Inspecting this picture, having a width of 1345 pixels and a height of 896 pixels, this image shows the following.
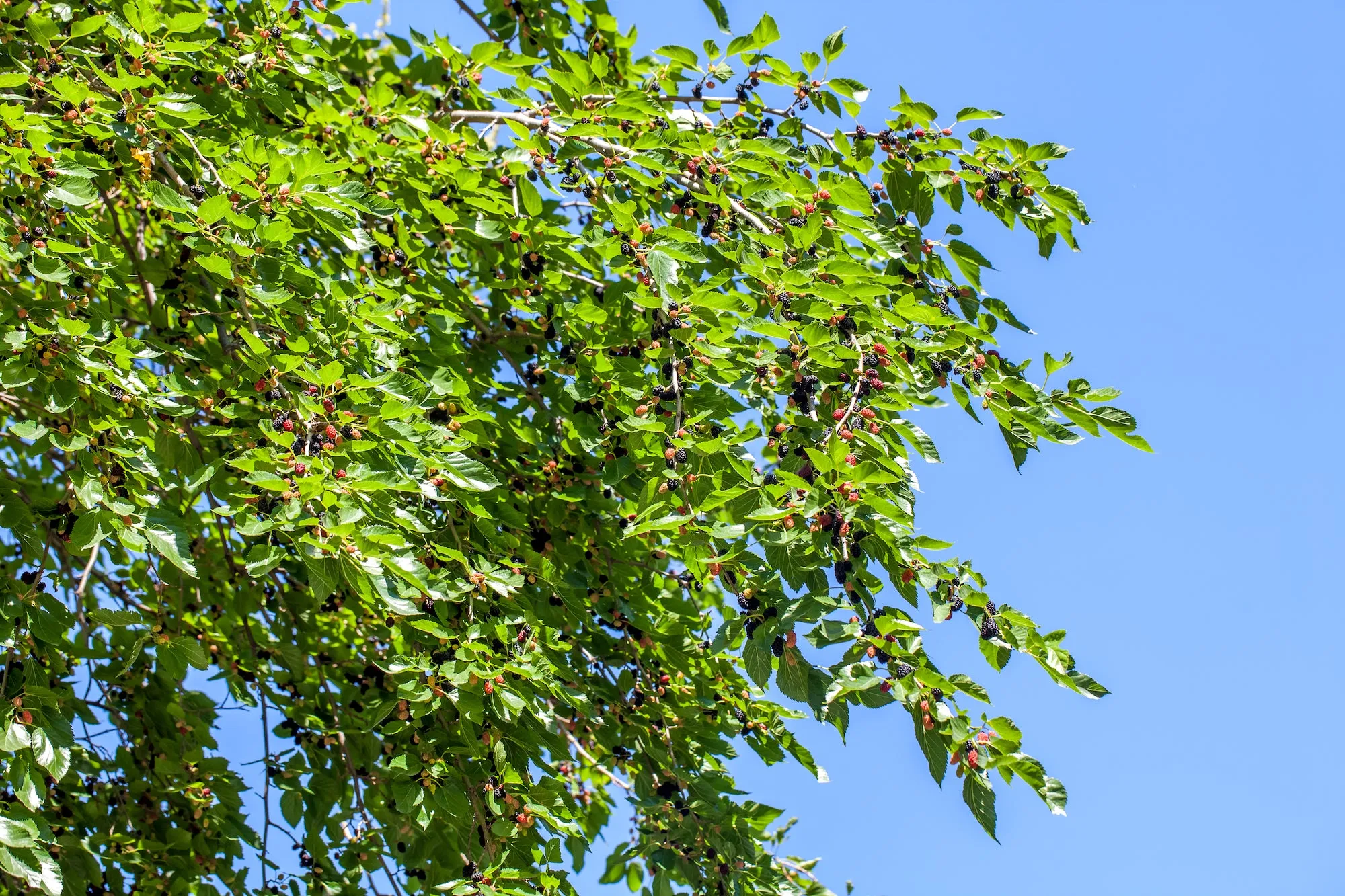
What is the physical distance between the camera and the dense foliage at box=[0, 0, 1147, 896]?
2439 millimetres

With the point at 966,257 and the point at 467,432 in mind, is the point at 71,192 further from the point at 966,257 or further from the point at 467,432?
the point at 966,257

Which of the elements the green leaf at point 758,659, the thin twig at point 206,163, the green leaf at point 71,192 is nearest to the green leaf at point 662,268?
the green leaf at point 758,659

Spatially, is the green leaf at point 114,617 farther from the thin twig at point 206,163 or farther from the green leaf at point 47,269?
the thin twig at point 206,163

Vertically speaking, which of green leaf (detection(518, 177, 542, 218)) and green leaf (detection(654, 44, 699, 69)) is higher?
green leaf (detection(654, 44, 699, 69))

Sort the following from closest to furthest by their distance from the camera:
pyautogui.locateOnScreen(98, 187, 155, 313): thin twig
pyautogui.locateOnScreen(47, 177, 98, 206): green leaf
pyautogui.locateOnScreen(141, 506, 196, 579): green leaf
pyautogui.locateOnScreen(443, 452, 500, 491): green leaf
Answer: pyautogui.locateOnScreen(141, 506, 196, 579): green leaf < pyautogui.locateOnScreen(443, 452, 500, 491): green leaf < pyautogui.locateOnScreen(47, 177, 98, 206): green leaf < pyautogui.locateOnScreen(98, 187, 155, 313): thin twig

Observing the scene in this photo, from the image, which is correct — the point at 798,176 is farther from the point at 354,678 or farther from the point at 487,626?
the point at 354,678

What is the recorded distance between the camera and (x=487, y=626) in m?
2.74

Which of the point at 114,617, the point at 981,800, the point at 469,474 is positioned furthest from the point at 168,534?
the point at 981,800

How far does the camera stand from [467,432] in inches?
116

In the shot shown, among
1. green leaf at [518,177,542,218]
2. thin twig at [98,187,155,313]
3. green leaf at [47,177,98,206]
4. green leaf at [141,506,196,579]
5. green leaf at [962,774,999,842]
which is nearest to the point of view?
green leaf at [962,774,999,842]

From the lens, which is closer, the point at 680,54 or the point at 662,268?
Result: the point at 662,268

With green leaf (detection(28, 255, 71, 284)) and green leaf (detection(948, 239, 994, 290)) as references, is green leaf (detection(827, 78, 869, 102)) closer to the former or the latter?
green leaf (detection(948, 239, 994, 290))

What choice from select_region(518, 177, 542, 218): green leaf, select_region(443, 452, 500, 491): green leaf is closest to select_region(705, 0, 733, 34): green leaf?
select_region(518, 177, 542, 218): green leaf

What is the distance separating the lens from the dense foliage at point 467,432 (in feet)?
8.00
